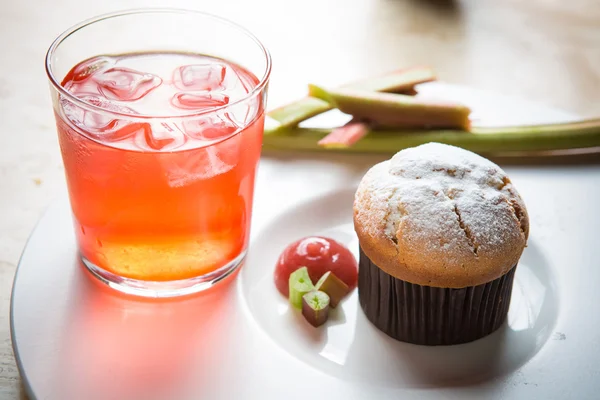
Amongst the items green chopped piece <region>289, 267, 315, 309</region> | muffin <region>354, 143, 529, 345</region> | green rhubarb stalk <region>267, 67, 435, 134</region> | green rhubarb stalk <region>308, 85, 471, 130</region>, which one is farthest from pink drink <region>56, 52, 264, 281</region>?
green rhubarb stalk <region>308, 85, 471, 130</region>

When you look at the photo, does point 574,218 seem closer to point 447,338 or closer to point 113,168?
point 447,338

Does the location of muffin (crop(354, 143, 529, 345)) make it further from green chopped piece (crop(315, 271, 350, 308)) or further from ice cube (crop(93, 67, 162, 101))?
ice cube (crop(93, 67, 162, 101))

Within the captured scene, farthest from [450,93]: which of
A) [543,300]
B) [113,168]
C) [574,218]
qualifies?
[113,168]

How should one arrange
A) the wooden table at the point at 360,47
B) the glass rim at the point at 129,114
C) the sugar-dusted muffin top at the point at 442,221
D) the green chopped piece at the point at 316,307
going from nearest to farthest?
the glass rim at the point at 129,114 → the sugar-dusted muffin top at the point at 442,221 → the green chopped piece at the point at 316,307 → the wooden table at the point at 360,47

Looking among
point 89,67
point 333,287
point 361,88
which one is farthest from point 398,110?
point 89,67

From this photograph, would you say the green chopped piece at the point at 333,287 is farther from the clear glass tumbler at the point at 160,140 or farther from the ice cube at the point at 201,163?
the ice cube at the point at 201,163

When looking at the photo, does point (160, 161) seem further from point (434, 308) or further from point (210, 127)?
point (434, 308)

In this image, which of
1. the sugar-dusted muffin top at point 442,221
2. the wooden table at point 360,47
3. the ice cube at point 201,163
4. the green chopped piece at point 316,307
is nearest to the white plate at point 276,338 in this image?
the green chopped piece at point 316,307
